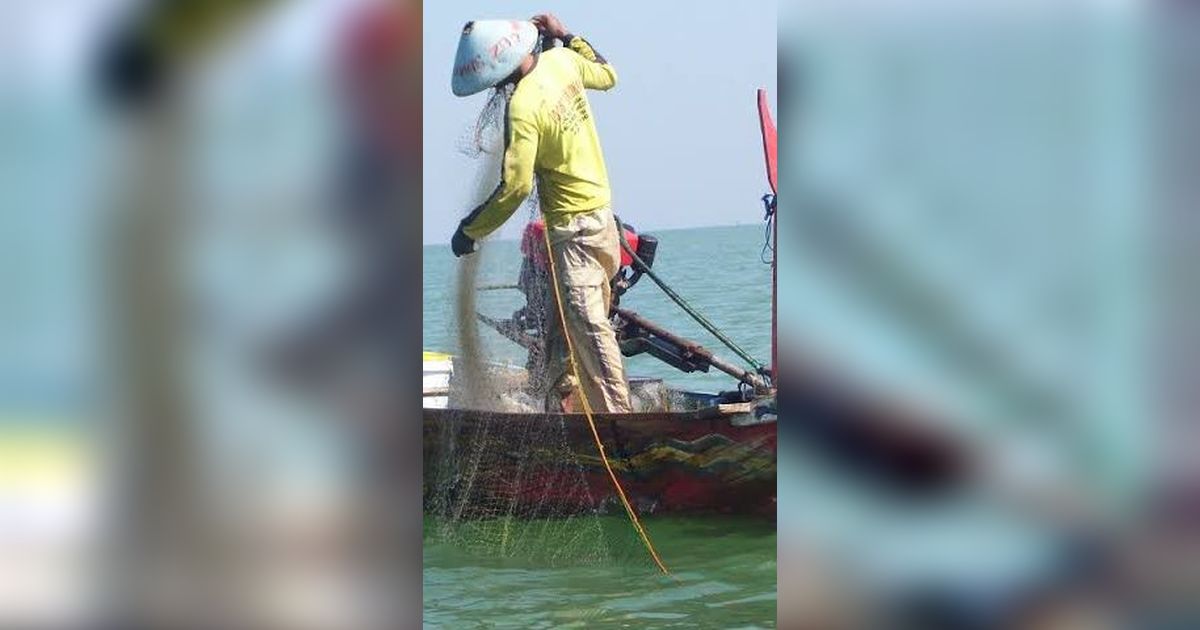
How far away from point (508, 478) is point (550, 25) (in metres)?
1.75

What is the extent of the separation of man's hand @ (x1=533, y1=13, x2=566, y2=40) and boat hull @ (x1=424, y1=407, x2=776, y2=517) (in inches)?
55.7

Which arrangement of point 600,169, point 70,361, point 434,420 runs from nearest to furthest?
point 70,361 < point 600,169 < point 434,420

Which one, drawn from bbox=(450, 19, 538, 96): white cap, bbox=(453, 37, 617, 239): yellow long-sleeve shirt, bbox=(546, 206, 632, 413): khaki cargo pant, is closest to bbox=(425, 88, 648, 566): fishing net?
bbox=(546, 206, 632, 413): khaki cargo pant

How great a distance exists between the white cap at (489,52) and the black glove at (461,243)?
53cm

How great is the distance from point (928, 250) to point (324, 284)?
0.81 ft

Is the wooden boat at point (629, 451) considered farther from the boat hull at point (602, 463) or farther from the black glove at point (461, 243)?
the black glove at point (461, 243)

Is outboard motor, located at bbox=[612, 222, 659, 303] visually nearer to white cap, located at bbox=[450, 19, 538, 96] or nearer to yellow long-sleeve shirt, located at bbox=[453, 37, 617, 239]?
yellow long-sleeve shirt, located at bbox=[453, 37, 617, 239]

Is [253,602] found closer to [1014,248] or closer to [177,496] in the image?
[177,496]

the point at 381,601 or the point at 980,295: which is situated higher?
the point at 980,295

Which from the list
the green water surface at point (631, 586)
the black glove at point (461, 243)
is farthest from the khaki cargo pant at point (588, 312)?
the green water surface at point (631, 586)

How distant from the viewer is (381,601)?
2.27 feet

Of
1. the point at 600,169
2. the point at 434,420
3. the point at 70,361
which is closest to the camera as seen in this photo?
the point at 70,361

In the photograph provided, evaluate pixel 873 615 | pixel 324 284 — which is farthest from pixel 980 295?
pixel 324 284

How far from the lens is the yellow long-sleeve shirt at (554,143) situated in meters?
5.91
